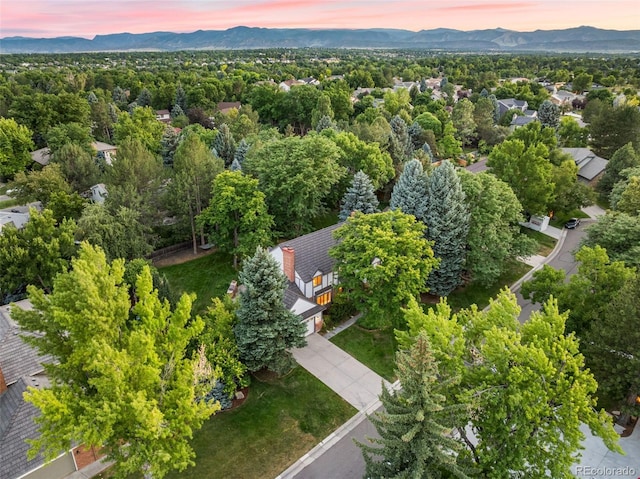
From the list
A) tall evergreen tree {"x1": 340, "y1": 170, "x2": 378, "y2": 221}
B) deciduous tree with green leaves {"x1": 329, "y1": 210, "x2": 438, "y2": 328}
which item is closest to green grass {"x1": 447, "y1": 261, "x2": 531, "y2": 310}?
deciduous tree with green leaves {"x1": 329, "y1": 210, "x2": 438, "y2": 328}

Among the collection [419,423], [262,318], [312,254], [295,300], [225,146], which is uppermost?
[225,146]

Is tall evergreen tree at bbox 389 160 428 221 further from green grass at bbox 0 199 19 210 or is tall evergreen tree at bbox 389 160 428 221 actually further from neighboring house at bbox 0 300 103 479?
green grass at bbox 0 199 19 210

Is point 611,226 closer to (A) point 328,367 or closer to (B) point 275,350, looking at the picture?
(A) point 328,367

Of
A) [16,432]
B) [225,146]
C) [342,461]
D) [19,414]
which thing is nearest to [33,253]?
[19,414]

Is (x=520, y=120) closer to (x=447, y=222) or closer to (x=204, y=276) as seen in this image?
(x=447, y=222)

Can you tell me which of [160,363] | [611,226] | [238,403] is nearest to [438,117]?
[611,226]

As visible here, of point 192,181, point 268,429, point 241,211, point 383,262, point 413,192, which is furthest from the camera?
point 192,181
